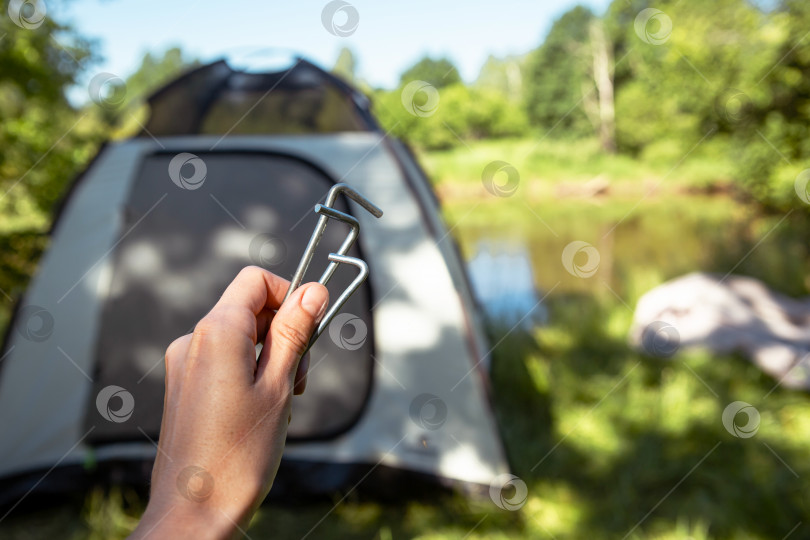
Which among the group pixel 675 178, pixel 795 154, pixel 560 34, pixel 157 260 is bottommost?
pixel 675 178

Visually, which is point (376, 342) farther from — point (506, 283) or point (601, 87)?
point (601, 87)

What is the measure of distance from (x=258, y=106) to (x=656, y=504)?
8.32ft

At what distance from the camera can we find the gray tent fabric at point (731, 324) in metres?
3.26

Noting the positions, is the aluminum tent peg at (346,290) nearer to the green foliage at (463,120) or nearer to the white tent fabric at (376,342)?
the white tent fabric at (376,342)

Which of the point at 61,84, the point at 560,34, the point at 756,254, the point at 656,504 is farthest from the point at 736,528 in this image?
the point at 560,34

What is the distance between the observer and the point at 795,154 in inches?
199

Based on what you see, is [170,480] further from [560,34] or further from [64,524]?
[560,34]

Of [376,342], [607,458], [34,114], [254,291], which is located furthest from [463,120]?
[254,291]

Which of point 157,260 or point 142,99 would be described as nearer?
point 157,260

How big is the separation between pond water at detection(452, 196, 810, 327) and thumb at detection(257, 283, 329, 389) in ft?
9.64

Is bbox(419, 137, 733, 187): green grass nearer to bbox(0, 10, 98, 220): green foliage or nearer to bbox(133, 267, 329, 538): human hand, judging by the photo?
bbox(0, 10, 98, 220): green foliage

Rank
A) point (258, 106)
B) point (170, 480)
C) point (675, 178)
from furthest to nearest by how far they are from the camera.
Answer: point (675, 178) < point (258, 106) < point (170, 480)

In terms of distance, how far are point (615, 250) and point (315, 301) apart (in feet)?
27.9

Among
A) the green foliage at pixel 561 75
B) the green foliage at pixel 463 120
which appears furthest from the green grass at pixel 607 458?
the green foliage at pixel 561 75
